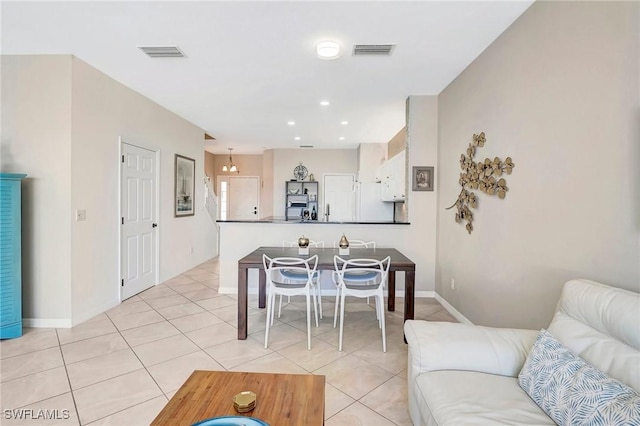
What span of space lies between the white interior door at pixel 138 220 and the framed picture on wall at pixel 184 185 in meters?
0.59

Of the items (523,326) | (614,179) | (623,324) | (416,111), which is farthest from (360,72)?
(623,324)

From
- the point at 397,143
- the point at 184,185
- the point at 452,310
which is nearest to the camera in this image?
the point at 452,310

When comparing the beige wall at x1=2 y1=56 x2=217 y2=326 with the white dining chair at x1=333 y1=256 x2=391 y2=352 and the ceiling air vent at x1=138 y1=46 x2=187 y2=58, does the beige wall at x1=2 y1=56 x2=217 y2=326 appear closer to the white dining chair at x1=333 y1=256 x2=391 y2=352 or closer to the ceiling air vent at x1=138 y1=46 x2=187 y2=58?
the ceiling air vent at x1=138 y1=46 x2=187 y2=58

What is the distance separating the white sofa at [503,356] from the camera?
1.20 m

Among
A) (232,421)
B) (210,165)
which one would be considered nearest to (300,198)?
(210,165)

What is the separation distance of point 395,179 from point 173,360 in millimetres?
3963

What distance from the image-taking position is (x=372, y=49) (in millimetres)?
2953

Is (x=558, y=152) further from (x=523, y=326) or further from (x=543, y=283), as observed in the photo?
(x=523, y=326)

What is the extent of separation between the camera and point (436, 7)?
231cm

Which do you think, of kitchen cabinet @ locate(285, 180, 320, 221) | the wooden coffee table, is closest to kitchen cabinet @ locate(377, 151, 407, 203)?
kitchen cabinet @ locate(285, 180, 320, 221)

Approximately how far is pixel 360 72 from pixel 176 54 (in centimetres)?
191

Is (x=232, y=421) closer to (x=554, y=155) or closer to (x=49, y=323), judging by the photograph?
(x=554, y=155)

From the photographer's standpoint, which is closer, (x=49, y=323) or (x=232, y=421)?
(x=232, y=421)

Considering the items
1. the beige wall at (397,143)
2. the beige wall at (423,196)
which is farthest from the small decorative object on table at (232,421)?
the beige wall at (397,143)
